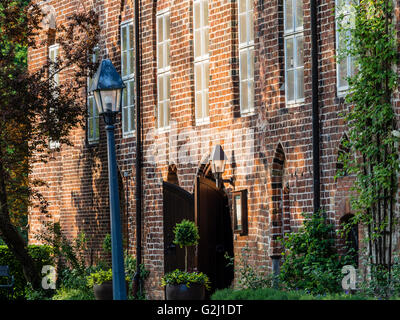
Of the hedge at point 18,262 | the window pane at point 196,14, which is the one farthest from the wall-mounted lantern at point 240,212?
the hedge at point 18,262

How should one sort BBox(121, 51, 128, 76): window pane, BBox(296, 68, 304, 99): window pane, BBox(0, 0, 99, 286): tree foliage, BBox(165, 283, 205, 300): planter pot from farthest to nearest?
BBox(121, 51, 128, 76): window pane
BBox(0, 0, 99, 286): tree foliage
BBox(165, 283, 205, 300): planter pot
BBox(296, 68, 304, 99): window pane

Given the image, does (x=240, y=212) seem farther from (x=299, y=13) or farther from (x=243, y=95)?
(x=299, y=13)

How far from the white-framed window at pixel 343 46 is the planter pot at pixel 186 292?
14.2ft

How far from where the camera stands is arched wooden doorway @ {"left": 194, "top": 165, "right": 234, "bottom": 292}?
59.6ft

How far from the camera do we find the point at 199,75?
63.7 feet

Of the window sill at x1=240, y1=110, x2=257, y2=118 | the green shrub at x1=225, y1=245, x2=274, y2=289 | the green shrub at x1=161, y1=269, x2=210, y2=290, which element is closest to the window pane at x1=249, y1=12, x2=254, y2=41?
the window sill at x1=240, y1=110, x2=257, y2=118

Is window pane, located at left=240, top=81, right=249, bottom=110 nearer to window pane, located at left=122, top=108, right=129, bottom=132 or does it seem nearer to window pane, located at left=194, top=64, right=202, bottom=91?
window pane, located at left=194, top=64, right=202, bottom=91

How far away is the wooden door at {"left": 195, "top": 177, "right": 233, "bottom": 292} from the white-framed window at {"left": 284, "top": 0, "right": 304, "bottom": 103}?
2.47 meters

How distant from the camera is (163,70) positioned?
20.8 metres

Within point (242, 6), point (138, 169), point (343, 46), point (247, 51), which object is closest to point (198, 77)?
point (247, 51)

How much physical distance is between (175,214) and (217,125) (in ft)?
6.48

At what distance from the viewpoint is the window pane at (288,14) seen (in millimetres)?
16828

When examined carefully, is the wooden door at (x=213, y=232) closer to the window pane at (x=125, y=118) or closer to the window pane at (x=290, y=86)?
the window pane at (x=290, y=86)
